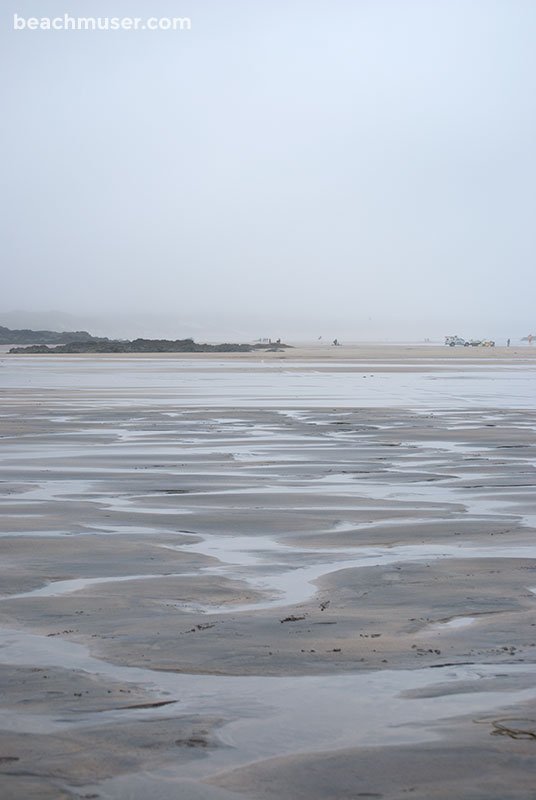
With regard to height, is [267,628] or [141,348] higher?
[141,348]

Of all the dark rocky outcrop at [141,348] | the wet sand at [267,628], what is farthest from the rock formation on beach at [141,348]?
the wet sand at [267,628]

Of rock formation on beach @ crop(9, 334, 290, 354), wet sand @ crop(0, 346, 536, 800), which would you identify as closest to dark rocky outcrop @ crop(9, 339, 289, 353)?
rock formation on beach @ crop(9, 334, 290, 354)

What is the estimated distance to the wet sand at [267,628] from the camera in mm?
3348

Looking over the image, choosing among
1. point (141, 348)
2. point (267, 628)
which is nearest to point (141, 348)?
point (141, 348)

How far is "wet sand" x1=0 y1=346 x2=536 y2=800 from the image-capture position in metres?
3.35

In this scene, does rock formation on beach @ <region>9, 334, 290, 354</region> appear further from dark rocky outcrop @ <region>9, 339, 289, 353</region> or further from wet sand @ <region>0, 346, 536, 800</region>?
wet sand @ <region>0, 346, 536, 800</region>

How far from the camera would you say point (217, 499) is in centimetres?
921

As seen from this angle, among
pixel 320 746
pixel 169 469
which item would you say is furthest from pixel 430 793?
pixel 169 469

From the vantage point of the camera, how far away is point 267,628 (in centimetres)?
496

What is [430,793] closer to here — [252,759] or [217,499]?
[252,759]

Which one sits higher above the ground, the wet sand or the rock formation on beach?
the rock formation on beach

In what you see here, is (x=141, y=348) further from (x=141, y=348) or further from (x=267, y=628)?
(x=267, y=628)

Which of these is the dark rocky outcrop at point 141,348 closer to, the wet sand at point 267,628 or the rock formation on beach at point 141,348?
the rock formation on beach at point 141,348

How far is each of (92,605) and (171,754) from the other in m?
2.08
